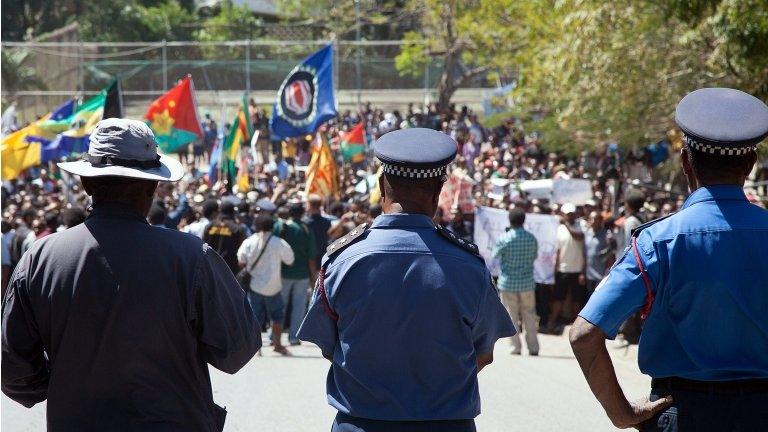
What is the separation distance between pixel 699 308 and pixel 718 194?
390 millimetres

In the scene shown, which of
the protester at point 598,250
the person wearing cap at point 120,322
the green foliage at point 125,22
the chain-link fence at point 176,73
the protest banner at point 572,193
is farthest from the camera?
the green foliage at point 125,22

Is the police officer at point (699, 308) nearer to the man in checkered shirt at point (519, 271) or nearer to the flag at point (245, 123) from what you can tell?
the man in checkered shirt at point (519, 271)

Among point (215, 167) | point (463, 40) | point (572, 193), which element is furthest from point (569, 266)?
point (463, 40)

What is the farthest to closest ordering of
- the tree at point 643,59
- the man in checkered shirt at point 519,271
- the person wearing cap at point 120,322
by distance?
1. the man in checkered shirt at point 519,271
2. the tree at point 643,59
3. the person wearing cap at point 120,322

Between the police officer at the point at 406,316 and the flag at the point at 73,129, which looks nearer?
the police officer at the point at 406,316

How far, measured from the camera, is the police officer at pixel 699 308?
374 cm

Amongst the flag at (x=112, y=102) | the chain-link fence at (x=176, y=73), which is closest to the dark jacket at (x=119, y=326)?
the flag at (x=112, y=102)

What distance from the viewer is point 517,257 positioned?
48.2 ft

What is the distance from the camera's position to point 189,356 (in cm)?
397

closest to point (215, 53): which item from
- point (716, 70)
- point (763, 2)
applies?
point (716, 70)

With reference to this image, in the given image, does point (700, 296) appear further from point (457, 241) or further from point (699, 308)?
point (457, 241)

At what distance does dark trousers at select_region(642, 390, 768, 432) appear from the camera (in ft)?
12.2

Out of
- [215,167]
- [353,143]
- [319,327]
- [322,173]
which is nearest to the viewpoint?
[319,327]

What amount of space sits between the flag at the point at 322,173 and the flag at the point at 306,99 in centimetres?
55
